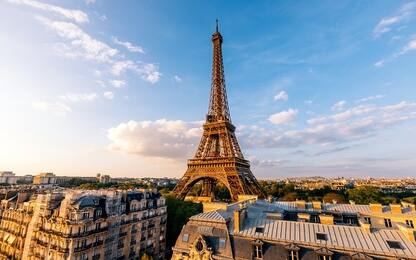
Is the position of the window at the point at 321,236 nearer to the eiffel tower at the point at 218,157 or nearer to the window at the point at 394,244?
the window at the point at 394,244

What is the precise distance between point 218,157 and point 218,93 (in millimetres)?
23057

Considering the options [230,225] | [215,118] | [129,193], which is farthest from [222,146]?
[230,225]

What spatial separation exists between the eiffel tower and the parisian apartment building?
22.8 metres

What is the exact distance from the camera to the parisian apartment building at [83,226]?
2997 centimetres

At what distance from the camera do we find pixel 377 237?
18344 mm

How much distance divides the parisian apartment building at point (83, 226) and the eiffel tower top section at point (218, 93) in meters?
38.8

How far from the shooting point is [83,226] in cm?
3014

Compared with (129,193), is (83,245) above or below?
below

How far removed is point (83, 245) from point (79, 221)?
124 inches

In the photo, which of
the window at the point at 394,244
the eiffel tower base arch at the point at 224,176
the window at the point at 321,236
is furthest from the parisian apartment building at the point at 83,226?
the window at the point at 394,244

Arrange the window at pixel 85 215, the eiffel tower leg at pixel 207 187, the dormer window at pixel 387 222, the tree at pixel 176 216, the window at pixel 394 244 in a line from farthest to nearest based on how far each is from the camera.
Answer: the eiffel tower leg at pixel 207 187 → the tree at pixel 176 216 → the window at pixel 85 215 → the dormer window at pixel 387 222 → the window at pixel 394 244

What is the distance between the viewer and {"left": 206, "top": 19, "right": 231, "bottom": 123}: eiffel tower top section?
78.2 m

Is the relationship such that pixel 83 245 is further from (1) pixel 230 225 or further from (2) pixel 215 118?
(2) pixel 215 118

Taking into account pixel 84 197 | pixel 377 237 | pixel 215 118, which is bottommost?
pixel 377 237
